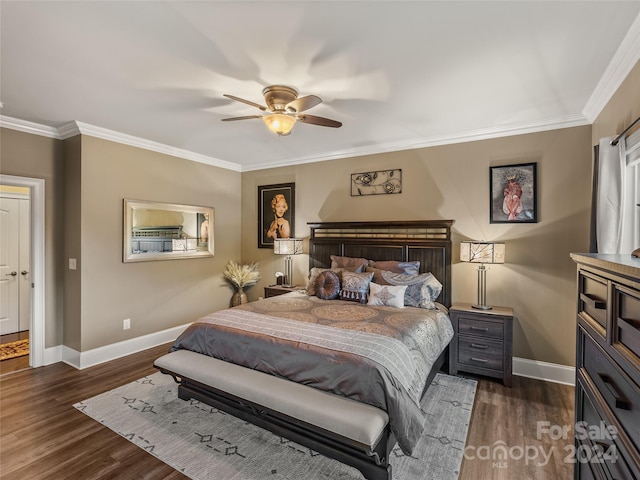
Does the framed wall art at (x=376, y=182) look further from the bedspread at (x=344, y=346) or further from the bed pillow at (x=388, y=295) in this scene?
the bedspread at (x=344, y=346)

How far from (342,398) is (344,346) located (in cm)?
35

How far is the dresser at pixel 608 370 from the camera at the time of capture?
989 millimetres

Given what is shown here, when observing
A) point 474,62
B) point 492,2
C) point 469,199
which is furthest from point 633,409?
point 469,199

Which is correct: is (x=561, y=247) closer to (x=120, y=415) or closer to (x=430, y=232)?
(x=430, y=232)

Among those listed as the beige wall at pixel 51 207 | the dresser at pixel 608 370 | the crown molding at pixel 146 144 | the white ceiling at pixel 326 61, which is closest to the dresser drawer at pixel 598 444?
the dresser at pixel 608 370

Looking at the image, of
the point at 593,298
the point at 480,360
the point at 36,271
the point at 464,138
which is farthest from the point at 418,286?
the point at 36,271

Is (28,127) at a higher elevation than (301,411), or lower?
higher

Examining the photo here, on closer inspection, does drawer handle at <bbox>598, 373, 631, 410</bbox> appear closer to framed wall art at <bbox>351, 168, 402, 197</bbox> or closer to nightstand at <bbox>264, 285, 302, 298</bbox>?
framed wall art at <bbox>351, 168, 402, 197</bbox>

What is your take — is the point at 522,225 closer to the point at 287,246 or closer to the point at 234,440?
the point at 287,246

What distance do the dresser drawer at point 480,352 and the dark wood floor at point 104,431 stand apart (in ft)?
0.69

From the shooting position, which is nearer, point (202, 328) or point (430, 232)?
point (202, 328)

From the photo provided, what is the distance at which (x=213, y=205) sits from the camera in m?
5.24

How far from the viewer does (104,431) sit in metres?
2.49

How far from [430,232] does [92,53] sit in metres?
3.67
